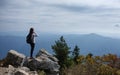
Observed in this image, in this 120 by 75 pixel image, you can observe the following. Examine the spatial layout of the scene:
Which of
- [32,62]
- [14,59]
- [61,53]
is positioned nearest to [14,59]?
[14,59]

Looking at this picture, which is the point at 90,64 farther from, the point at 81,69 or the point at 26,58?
the point at 26,58

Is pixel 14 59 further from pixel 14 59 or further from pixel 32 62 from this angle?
pixel 32 62

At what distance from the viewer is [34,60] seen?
31.7 m

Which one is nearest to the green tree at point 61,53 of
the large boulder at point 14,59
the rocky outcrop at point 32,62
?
the rocky outcrop at point 32,62

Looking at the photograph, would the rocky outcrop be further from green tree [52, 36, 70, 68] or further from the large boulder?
green tree [52, 36, 70, 68]

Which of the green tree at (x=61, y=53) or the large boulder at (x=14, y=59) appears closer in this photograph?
the large boulder at (x=14, y=59)

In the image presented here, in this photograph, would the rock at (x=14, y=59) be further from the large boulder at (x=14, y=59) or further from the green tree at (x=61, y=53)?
the green tree at (x=61, y=53)

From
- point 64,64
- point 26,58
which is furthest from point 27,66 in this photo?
point 64,64

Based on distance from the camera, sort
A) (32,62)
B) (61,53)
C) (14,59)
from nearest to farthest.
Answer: (14,59) → (32,62) → (61,53)

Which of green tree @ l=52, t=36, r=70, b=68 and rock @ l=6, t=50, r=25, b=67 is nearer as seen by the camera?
rock @ l=6, t=50, r=25, b=67

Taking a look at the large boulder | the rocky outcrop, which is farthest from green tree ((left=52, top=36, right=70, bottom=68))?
the large boulder

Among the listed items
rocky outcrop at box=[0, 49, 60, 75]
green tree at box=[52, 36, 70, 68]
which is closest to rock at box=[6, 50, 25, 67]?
rocky outcrop at box=[0, 49, 60, 75]

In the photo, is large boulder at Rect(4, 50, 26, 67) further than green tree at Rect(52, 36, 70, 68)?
Answer: No

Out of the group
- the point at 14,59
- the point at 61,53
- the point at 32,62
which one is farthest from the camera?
the point at 61,53
